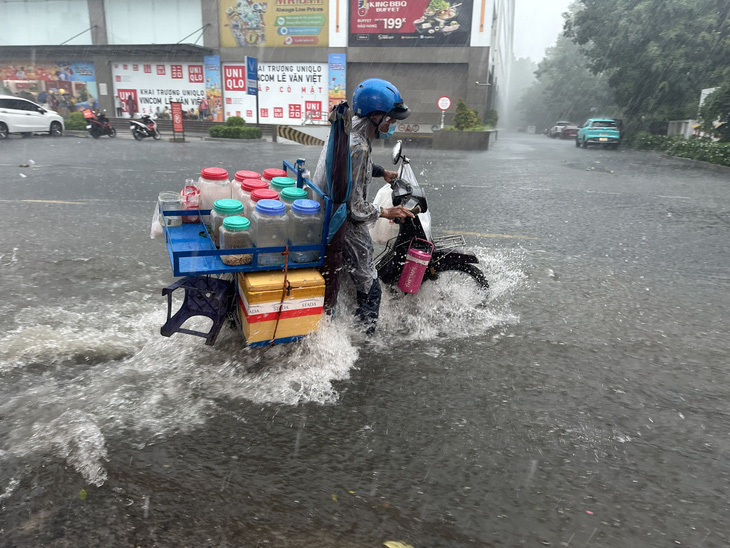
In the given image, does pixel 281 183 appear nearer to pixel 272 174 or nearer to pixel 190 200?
pixel 272 174

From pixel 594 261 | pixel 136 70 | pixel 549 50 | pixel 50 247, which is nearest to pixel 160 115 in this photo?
pixel 136 70

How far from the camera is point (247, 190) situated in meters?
3.14

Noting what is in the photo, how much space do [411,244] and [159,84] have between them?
34298 mm

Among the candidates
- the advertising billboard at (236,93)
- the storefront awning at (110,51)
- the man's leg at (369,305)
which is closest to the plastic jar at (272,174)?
the man's leg at (369,305)

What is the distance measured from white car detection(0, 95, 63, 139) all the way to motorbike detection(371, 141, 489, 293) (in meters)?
21.4

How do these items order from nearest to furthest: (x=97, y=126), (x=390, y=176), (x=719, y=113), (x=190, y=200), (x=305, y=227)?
(x=305, y=227) → (x=190, y=200) → (x=390, y=176) → (x=719, y=113) → (x=97, y=126)

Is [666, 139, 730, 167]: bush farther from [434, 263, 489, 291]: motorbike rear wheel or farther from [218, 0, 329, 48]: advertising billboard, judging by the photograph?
[218, 0, 329, 48]: advertising billboard

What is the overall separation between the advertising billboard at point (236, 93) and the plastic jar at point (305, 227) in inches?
1232

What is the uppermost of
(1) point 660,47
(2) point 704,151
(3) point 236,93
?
(1) point 660,47

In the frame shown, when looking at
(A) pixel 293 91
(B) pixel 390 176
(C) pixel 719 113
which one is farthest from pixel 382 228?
(A) pixel 293 91

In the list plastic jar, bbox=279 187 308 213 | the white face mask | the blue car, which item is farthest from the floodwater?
the blue car

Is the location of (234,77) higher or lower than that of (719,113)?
higher

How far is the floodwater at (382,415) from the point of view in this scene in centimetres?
211

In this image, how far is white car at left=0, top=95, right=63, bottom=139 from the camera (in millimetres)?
19656
